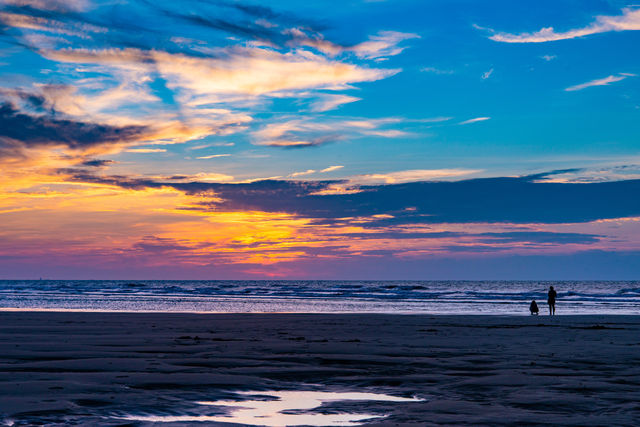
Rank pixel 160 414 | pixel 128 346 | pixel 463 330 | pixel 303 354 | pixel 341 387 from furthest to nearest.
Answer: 1. pixel 463 330
2. pixel 128 346
3. pixel 303 354
4. pixel 341 387
5. pixel 160 414

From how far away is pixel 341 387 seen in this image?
1076 cm

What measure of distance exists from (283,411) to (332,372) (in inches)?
146

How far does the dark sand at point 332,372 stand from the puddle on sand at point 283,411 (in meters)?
0.33

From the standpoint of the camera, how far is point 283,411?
869 centimetres

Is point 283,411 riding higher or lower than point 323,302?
higher

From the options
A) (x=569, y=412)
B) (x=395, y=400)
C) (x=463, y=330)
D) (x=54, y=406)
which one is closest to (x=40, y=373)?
(x=54, y=406)

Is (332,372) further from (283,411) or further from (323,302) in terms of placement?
(323,302)

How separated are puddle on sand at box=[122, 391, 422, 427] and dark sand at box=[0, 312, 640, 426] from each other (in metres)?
0.33

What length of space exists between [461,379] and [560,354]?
5.23m

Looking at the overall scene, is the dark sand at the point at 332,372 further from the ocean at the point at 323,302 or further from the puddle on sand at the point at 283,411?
the ocean at the point at 323,302

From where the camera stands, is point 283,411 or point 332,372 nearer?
point 283,411

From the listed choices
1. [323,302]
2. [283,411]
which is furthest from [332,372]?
[323,302]

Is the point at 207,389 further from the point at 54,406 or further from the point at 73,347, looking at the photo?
the point at 73,347

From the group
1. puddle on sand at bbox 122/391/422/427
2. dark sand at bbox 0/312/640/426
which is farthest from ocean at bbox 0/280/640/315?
puddle on sand at bbox 122/391/422/427
